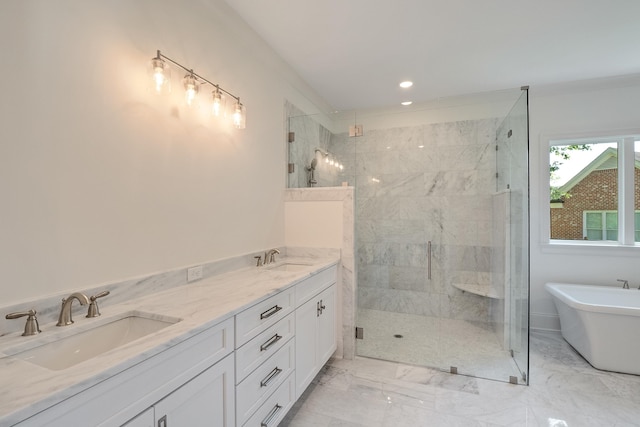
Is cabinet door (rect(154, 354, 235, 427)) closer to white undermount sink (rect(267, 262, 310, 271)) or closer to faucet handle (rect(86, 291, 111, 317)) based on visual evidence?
faucet handle (rect(86, 291, 111, 317))

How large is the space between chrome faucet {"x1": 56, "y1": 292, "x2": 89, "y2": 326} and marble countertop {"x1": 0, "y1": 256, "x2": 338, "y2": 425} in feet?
0.09

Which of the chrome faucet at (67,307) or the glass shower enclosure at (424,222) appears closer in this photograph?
the chrome faucet at (67,307)

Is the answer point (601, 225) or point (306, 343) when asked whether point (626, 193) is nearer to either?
point (601, 225)

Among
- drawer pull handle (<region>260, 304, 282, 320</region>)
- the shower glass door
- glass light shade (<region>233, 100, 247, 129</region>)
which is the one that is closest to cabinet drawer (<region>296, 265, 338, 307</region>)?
drawer pull handle (<region>260, 304, 282, 320</region>)

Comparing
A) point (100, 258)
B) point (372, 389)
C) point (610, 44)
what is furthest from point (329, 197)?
point (610, 44)

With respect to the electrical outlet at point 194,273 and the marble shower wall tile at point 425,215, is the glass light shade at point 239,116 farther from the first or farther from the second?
the marble shower wall tile at point 425,215

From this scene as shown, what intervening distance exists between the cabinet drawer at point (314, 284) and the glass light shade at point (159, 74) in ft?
4.38

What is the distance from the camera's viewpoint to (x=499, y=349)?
2785mm

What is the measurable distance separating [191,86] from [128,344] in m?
1.37

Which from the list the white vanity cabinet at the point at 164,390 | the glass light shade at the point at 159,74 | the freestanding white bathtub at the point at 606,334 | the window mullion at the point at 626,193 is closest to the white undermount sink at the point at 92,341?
the white vanity cabinet at the point at 164,390

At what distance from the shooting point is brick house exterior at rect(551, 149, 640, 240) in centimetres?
330

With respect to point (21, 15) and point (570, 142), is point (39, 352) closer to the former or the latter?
point (21, 15)

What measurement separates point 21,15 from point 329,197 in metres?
2.10

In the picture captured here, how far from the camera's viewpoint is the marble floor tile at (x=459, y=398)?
6.21ft
